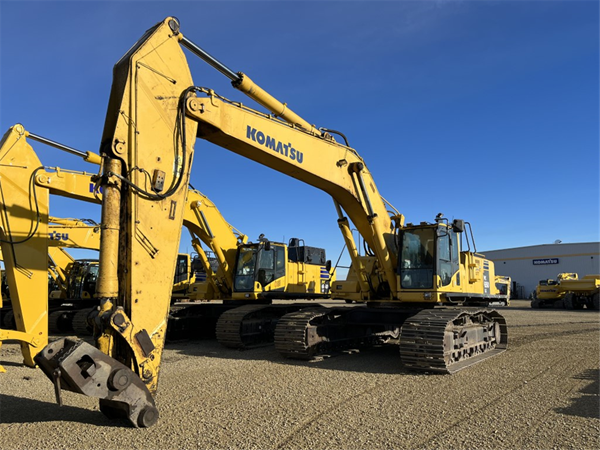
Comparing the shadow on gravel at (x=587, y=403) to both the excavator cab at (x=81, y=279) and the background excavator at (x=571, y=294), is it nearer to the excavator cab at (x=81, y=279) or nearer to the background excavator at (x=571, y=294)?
the excavator cab at (x=81, y=279)

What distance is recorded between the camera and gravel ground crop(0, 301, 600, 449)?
4980 mm

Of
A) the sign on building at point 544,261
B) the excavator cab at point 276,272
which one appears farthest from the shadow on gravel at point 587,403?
the sign on building at point 544,261

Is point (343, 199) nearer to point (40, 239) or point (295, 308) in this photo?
point (295, 308)

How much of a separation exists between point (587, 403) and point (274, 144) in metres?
5.91

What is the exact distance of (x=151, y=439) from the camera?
5.00 metres

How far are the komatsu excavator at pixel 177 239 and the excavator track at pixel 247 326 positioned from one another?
194 cm

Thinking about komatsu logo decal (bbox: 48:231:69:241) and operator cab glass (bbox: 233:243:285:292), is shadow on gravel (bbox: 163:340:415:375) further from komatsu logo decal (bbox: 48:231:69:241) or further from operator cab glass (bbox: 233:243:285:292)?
komatsu logo decal (bbox: 48:231:69:241)

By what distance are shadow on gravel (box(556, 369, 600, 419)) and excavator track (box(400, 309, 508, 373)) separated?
2098 mm

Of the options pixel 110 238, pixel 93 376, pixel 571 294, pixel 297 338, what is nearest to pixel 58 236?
pixel 297 338

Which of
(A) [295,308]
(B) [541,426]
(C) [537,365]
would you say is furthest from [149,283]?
(A) [295,308]

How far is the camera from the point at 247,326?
12.1m

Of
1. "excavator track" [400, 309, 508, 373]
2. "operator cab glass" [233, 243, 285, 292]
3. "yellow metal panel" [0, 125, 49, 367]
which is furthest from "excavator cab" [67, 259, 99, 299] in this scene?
"excavator track" [400, 309, 508, 373]

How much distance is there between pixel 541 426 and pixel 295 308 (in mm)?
8833

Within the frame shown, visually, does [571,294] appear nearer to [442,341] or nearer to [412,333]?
[412,333]
